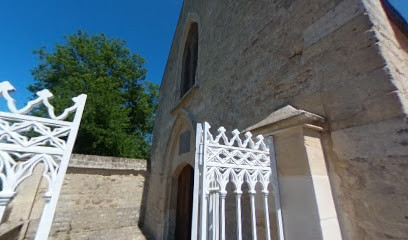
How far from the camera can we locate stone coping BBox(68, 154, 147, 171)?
6188 millimetres

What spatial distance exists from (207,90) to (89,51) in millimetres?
12642

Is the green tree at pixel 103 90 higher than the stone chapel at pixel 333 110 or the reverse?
higher

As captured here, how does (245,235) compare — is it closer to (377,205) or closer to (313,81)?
(377,205)

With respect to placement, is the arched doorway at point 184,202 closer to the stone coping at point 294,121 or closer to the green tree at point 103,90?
Answer: the stone coping at point 294,121

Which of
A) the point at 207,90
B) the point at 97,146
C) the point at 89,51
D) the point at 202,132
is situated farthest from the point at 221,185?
the point at 89,51

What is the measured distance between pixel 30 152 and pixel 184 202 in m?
4.78

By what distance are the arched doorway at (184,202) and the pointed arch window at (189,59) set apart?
256 cm

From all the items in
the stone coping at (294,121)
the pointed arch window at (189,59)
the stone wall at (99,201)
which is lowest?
the stone wall at (99,201)

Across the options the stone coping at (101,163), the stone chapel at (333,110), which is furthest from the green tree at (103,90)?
the stone chapel at (333,110)

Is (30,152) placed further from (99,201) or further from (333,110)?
(99,201)

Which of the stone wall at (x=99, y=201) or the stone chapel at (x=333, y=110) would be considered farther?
the stone wall at (x=99, y=201)

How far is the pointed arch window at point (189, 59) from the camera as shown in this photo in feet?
19.8

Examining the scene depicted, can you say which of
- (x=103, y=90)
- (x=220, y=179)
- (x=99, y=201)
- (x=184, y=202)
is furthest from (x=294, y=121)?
(x=103, y=90)

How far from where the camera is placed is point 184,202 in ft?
17.1
